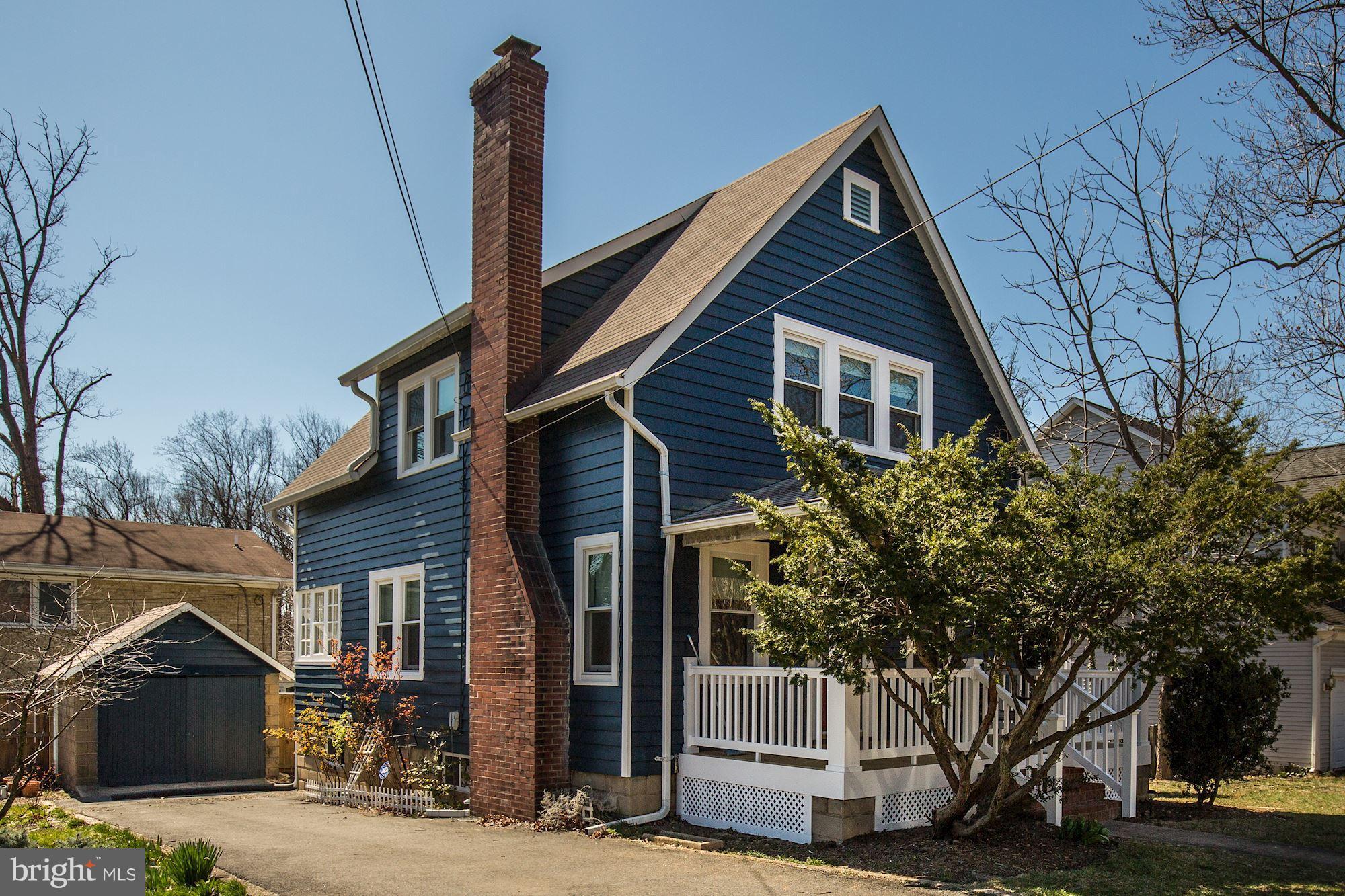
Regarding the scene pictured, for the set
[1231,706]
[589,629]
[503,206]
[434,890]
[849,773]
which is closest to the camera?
[434,890]

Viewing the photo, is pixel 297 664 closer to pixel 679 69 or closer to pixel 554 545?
pixel 554 545

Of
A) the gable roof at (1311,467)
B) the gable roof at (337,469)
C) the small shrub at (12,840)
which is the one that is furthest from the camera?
the gable roof at (1311,467)

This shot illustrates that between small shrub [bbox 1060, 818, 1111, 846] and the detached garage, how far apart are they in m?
14.3

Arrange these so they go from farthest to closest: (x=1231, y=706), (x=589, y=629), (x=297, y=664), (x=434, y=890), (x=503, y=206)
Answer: (x=297, y=664) < (x=1231, y=706) < (x=503, y=206) < (x=589, y=629) < (x=434, y=890)

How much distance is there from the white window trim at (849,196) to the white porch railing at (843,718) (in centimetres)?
651

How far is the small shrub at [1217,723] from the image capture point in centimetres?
1439

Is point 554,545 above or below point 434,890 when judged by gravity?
above

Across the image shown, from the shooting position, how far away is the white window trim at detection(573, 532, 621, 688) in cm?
1188

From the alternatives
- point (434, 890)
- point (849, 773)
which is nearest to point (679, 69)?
point (849, 773)

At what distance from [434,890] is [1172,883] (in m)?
6.02

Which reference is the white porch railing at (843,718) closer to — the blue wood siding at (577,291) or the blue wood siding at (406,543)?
the blue wood siding at (406,543)

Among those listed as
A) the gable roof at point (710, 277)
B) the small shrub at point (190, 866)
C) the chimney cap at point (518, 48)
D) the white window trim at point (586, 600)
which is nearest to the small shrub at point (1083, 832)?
the white window trim at point (586, 600)

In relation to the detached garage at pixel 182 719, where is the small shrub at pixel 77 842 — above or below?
above

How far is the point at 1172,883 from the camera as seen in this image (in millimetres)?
8906
